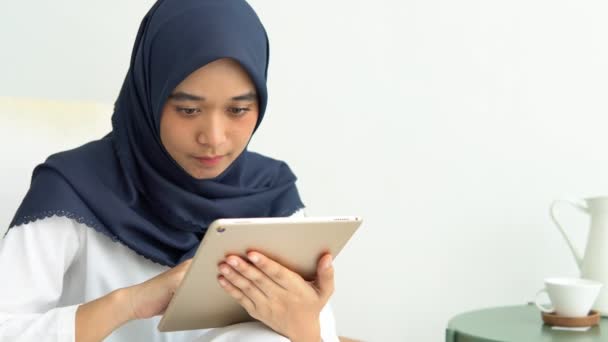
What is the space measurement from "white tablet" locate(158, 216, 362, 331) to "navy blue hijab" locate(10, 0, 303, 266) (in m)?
0.19

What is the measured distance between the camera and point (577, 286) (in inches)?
57.6

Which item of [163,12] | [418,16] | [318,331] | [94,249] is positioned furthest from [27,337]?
[418,16]

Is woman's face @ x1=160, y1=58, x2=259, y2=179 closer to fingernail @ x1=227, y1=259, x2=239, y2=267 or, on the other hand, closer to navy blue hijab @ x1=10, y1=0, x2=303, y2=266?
navy blue hijab @ x1=10, y1=0, x2=303, y2=266

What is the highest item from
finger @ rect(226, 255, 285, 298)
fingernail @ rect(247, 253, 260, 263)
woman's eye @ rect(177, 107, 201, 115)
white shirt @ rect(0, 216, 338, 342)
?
woman's eye @ rect(177, 107, 201, 115)

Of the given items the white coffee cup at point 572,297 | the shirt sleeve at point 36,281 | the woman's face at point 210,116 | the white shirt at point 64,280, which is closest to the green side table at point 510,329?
the white coffee cup at point 572,297

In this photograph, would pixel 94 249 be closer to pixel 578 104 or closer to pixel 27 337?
pixel 27 337

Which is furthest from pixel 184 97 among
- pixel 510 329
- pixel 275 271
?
pixel 510 329

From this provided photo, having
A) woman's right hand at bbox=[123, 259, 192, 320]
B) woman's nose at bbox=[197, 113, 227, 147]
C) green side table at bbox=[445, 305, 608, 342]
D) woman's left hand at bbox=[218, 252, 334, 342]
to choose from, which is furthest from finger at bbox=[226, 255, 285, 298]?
green side table at bbox=[445, 305, 608, 342]

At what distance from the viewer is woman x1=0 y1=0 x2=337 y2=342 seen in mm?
1040

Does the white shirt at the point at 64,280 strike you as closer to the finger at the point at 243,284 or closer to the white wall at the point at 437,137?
the finger at the point at 243,284

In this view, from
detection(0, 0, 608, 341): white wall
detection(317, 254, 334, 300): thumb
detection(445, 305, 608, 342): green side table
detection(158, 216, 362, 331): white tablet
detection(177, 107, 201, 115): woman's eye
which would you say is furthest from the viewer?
detection(0, 0, 608, 341): white wall

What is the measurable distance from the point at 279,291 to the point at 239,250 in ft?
0.32

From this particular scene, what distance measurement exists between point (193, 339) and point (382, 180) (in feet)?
2.62

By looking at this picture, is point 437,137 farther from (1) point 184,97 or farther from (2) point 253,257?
(2) point 253,257
